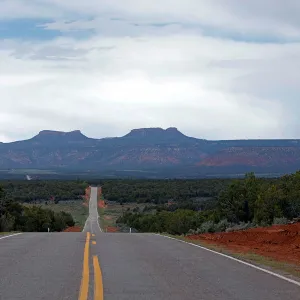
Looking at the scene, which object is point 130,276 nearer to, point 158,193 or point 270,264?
point 270,264

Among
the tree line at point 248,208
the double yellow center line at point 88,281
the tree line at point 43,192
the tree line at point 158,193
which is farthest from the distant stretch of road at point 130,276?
the tree line at point 43,192

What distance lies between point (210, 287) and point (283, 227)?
19.4 m

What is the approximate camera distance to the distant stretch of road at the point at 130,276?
11.0 m

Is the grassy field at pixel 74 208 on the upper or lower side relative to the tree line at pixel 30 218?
lower

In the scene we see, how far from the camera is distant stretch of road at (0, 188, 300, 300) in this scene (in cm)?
1097

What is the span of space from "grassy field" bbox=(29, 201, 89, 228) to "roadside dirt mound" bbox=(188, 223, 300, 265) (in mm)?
55466

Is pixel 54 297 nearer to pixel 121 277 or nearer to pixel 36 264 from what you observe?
pixel 121 277

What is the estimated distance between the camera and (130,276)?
44.0ft

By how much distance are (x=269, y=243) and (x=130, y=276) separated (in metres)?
11.9

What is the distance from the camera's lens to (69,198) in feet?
390

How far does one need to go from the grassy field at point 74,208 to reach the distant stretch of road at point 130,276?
64.0m

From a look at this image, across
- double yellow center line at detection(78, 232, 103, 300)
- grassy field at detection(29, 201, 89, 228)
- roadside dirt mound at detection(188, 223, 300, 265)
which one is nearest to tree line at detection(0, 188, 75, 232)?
grassy field at detection(29, 201, 89, 228)

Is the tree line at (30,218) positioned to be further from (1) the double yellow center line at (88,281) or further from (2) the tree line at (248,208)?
(1) the double yellow center line at (88,281)

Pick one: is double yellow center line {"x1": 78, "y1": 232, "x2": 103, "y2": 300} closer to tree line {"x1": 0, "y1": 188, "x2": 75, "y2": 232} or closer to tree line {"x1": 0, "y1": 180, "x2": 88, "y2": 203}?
tree line {"x1": 0, "y1": 188, "x2": 75, "y2": 232}
